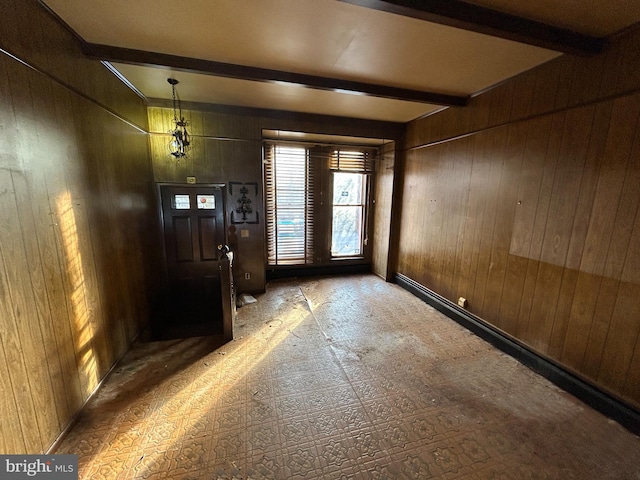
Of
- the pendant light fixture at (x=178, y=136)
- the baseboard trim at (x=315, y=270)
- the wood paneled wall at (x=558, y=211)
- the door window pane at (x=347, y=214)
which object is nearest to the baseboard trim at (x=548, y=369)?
the wood paneled wall at (x=558, y=211)

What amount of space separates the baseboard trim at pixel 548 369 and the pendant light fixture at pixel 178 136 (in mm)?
3887

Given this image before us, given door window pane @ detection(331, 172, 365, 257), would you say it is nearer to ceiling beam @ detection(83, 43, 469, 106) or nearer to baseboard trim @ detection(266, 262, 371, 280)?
baseboard trim @ detection(266, 262, 371, 280)

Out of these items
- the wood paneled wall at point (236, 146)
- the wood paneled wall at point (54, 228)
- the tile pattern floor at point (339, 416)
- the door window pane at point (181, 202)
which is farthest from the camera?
the door window pane at point (181, 202)

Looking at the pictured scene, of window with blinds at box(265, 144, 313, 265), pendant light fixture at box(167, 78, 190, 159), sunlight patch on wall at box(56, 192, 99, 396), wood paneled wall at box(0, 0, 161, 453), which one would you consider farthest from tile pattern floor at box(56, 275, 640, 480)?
pendant light fixture at box(167, 78, 190, 159)

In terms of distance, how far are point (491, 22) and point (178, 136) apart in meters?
3.08

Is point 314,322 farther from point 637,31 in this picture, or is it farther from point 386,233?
point 637,31

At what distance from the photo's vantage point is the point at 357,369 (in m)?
2.31

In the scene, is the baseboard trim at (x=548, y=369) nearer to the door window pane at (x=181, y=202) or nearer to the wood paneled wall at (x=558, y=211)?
the wood paneled wall at (x=558, y=211)

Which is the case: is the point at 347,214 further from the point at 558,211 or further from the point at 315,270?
the point at 558,211

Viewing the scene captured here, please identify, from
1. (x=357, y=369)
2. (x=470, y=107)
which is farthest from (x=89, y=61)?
(x=470, y=107)

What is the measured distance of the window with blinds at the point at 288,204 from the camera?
4.34 metres

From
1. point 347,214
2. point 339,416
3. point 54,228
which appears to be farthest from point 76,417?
point 347,214

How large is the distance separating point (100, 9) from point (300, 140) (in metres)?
2.91

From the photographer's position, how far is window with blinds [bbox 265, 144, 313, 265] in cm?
434
